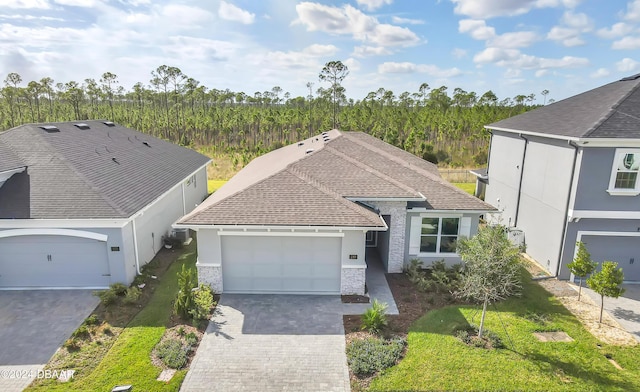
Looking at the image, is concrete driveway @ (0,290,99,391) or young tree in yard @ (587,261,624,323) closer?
concrete driveway @ (0,290,99,391)

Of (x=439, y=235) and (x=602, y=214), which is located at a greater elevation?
(x=602, y=214)

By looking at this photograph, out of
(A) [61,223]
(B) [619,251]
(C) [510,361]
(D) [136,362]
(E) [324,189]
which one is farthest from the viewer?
(B) [619,251]

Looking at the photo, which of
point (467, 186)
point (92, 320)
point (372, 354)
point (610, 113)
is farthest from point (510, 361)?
point (467, 186)

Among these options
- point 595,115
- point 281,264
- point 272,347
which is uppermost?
point 595,115

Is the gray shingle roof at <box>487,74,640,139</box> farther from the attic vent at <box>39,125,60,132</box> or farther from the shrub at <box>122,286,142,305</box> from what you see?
the attic vent at <box>39,125,60,132</box>

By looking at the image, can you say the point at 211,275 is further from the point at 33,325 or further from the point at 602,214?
the point at 602,214

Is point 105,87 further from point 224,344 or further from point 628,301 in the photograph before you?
point 628,301

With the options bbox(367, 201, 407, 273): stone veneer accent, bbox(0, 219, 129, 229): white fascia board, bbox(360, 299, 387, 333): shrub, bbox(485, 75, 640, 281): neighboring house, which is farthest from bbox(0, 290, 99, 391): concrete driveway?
bbox(485, 75, 640, 281): neighboring house
